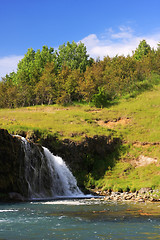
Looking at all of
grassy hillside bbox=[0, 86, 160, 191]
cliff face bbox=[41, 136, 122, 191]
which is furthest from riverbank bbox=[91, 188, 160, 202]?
cliff face bbox=[41, 136, 122, 191]

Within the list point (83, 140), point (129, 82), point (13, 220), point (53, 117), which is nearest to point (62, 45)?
point (129, 82)

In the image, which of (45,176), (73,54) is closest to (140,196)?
(45,176)

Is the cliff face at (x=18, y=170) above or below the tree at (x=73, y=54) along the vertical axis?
below

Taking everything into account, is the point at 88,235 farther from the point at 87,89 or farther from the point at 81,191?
the point at 87,89

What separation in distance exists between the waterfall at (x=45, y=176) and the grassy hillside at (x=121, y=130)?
4.37 metres

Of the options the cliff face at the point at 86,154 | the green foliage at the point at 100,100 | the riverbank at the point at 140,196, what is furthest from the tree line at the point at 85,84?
the riverbank at the point at 140,196

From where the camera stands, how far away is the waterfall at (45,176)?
105ft

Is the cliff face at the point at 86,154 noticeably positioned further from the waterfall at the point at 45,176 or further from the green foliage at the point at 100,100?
the green foliage at the point at 100,100

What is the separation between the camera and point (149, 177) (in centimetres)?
3962

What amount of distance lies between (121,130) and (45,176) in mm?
22775

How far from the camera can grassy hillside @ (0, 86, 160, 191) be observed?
40.5m

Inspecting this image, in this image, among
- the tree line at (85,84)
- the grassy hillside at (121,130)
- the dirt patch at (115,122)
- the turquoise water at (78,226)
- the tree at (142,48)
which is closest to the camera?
the turquoise water at (78,226)

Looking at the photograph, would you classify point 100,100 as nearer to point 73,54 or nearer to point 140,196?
point 140,196

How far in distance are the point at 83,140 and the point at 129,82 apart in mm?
44953
